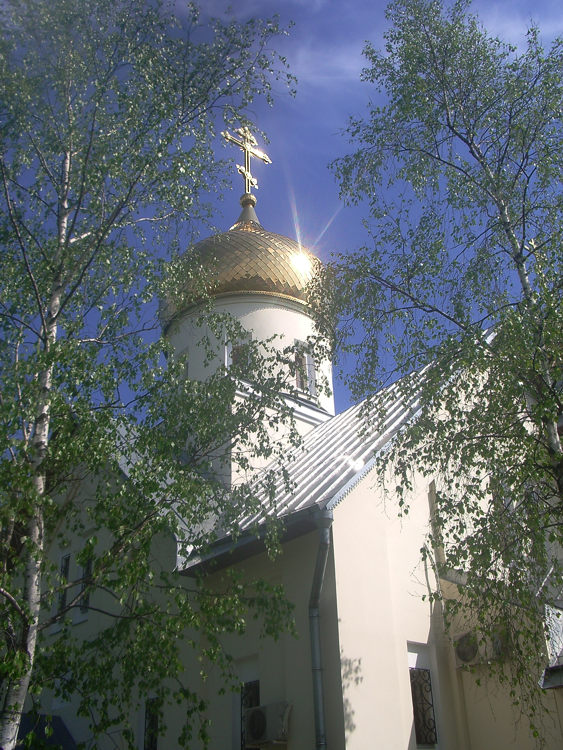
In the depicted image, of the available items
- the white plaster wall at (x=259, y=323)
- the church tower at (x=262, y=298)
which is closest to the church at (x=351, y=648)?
the church tower at (x=262, y=298)

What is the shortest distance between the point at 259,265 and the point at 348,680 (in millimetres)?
9542

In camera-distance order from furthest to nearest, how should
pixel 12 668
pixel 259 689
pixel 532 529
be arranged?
pixel 259 689, pixel 532 529, pixel 12 668

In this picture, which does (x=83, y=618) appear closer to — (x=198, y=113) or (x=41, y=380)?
(x=41, y=380)

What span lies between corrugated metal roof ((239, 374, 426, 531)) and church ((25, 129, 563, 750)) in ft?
0.15

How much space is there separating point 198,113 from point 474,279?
136 inches

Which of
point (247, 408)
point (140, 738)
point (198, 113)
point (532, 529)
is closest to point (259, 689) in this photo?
point (140, 738)

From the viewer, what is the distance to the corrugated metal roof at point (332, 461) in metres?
7.97

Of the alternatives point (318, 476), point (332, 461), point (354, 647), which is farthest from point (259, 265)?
point (354, 647)

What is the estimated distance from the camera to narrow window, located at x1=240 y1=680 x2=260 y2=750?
8664mm

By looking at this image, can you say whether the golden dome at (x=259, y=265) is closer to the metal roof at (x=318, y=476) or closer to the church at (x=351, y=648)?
the metal roof at (x=318, y=476)

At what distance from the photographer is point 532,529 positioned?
6301 millimetres

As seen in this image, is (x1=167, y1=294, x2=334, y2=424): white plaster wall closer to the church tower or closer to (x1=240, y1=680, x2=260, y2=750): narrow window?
the church tower

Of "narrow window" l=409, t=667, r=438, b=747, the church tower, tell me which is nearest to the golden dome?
the church tower

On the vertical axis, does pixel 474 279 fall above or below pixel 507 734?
above
